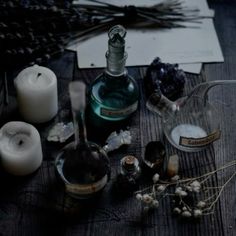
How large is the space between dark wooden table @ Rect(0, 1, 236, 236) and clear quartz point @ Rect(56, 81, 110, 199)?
0.03m

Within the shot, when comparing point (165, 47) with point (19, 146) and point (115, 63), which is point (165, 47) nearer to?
point (115, 63)

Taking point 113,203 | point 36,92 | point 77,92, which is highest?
point 77,92

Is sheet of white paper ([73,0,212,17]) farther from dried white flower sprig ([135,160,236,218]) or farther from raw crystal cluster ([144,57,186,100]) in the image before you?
dried white flower sprig ([135,160,236,218])

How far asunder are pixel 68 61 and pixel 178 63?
0.20 m

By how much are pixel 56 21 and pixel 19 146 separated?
285mm

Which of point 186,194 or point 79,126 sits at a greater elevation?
point 79,126

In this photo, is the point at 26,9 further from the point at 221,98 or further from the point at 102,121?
the point at 221,98

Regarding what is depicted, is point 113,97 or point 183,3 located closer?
point 113,97

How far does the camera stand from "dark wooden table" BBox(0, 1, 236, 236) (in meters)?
0.83

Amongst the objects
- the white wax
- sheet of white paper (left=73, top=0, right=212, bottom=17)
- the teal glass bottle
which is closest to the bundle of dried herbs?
sheet of white paper (left=73, top=0, right=212, bottom=17)

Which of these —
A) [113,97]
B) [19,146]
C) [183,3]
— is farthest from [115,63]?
[183,3]

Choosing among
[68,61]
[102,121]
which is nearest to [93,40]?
[68,61]

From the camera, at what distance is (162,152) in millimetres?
890

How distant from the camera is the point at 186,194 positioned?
2.77 ft
